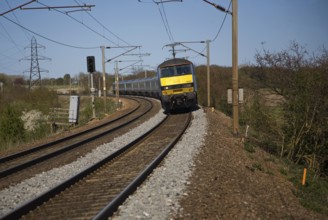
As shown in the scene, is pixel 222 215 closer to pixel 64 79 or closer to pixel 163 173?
pixel 163 173

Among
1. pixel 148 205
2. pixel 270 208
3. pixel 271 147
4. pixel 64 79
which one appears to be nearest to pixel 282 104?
pixel 271 147

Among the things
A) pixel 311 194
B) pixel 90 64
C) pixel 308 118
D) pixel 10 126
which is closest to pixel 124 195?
pixel 311 194

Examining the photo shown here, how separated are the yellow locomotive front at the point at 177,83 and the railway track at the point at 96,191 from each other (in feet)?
38.0

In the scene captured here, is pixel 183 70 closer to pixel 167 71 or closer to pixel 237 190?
pixel 167 71

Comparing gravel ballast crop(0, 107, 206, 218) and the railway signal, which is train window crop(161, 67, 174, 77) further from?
gravel ballast crop(0, 107, 206, 218)

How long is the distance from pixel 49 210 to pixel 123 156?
192 inches

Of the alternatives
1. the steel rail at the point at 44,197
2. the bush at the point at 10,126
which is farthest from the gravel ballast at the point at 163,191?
the bush at the point at 10,126

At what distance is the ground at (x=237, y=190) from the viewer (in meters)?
5.88

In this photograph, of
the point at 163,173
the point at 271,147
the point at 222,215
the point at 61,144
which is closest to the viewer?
the point at 222,215

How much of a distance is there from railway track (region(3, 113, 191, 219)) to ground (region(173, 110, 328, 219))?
105 cm

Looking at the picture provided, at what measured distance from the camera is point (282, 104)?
16.9 m

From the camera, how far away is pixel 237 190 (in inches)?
282

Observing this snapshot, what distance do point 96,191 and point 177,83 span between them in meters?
16.2

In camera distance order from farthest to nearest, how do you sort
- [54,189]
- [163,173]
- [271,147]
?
[271,147] < [163,173] < [54,189]
